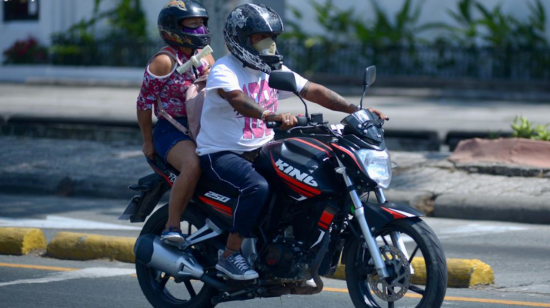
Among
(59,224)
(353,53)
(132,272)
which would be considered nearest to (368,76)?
(132,272)

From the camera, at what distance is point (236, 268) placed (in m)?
5.30

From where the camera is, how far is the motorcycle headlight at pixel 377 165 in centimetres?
487

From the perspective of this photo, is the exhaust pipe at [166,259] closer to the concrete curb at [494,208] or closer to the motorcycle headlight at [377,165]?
the motorcycle headlight at [377,165]

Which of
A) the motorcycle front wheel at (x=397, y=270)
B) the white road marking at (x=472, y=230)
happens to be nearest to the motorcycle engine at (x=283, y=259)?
the motorcycle front wheel at (x=397, y=270)

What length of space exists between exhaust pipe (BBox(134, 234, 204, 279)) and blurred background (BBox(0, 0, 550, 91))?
729 inches

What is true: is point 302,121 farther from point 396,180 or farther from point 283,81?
point 396,180

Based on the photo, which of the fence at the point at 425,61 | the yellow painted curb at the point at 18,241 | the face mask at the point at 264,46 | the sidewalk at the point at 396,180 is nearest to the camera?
the face mask at the point at 264,46

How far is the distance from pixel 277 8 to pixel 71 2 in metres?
6.66

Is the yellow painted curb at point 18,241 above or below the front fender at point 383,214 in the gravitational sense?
below

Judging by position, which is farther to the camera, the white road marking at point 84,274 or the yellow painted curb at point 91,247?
the yellow painted curb at point 91,247

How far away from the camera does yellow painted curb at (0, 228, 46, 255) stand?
7.53m

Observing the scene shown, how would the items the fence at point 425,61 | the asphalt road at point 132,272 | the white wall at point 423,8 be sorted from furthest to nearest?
the white wall at point 423,8 → the fence at point 425,61 → the asphalt road at point 132,272

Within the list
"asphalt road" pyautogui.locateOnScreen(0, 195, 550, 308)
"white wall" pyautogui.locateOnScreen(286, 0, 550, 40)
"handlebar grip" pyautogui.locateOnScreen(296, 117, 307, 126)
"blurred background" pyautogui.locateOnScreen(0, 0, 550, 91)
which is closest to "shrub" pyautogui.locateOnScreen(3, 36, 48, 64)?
"blurred background" pyautogui.locateOnScreen(0, 0, 550, 91)

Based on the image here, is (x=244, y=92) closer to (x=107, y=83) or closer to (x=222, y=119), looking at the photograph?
(x=222, y=119)
